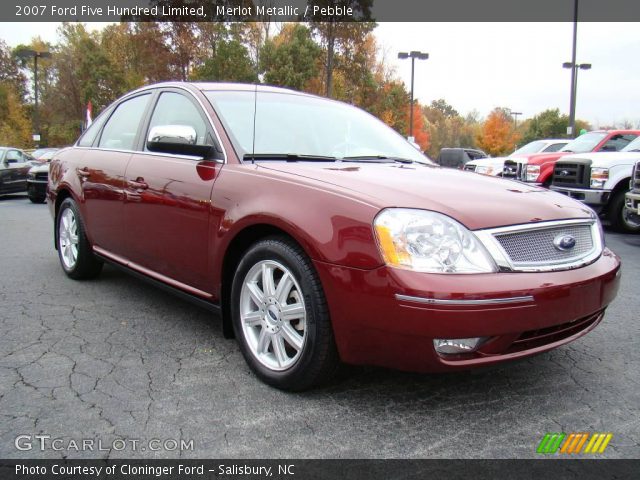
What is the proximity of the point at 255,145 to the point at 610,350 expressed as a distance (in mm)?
2491

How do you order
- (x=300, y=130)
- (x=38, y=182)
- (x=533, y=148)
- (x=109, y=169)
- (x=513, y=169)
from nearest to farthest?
(x=300, y=130) → (x=109, y=169) → (x=513, y=169) → (x=38, y=182) → (x=533, y=148)

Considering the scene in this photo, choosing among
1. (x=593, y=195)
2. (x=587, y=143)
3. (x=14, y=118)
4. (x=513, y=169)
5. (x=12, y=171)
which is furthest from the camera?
(x=14, y=118)

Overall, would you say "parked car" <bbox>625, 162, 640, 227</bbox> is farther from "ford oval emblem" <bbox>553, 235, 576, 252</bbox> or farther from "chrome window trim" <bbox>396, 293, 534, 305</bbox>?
"chrome window trim" <bbox>396, 293, 534, 305</bbox>

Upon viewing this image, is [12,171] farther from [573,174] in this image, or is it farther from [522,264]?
[522,264]

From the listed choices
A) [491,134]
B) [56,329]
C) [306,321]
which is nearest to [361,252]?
[306,321]

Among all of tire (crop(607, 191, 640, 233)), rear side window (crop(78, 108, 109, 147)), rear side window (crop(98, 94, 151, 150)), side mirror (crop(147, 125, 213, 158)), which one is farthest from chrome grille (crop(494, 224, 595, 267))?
tire (crop(607, 191, 640, 233))

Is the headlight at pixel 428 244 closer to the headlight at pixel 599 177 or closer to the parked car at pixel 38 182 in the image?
the headlight at pixel 599 177

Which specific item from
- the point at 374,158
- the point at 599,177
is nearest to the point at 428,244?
the point at 374,158

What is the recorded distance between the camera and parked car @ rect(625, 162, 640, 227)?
303 inches

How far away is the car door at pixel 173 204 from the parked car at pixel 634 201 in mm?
6758

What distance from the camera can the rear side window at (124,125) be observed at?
4.07 metres

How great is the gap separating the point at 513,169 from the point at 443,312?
1100 centimetres

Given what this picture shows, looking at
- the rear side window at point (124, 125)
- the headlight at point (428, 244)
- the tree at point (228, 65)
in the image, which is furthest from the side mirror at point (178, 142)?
the tree at point (228, 65)

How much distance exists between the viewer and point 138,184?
A: 3.64 metres
